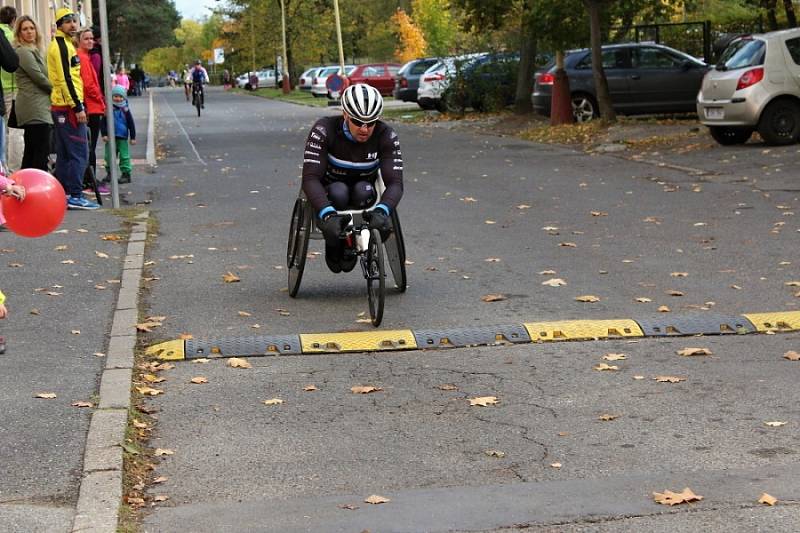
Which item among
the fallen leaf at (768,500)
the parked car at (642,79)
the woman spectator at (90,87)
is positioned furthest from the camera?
the parked car at (642,79)

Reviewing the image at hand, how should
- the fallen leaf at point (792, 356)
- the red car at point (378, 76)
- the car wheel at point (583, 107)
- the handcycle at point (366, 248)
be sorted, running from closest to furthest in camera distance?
the fallen leaf at point (792, 356)
the handcycle at point (366, 248)
the car wheel at point (583, 107)
the red car at point (378, 76)

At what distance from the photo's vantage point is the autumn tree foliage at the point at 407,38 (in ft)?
300

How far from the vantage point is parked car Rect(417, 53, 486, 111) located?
3805 cm

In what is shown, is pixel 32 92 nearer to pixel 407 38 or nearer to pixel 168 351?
pixel 168 351

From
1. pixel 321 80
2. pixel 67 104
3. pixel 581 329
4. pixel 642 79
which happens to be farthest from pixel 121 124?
pixel 321 80

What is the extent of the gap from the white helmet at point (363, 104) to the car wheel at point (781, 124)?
13340mm

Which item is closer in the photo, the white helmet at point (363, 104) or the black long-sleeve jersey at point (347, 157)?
the white helmet at point (363, 104)

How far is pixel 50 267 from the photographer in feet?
36.4

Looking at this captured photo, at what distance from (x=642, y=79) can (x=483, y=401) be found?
23.6 meters

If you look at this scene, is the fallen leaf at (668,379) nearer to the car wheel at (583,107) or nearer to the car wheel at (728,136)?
the car wheel at (728,136)

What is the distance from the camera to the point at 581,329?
8.48 metres

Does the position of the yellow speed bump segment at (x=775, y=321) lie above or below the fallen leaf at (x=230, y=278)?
above

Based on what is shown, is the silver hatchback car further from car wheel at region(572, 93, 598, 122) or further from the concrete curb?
the concrete curb

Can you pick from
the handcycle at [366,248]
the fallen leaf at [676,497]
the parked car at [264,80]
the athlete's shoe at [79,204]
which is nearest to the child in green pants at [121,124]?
the athlete's shoe at [79,204]
